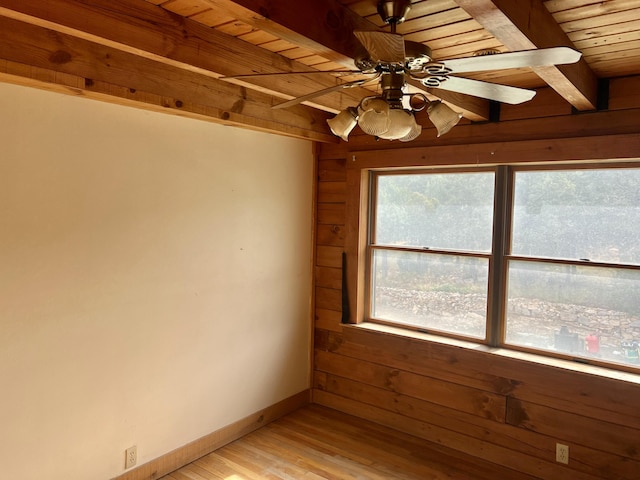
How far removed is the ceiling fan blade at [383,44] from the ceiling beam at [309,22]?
0.29 m

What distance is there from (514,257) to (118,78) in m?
2.65

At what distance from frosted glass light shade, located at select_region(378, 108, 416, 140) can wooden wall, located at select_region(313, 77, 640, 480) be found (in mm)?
1751

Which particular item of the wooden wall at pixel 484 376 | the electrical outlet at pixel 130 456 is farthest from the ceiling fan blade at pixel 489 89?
the electrical outlet at pixel 130 456

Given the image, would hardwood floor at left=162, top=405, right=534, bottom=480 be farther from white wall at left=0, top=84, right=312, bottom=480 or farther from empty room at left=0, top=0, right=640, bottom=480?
white wall at left=0, top=84, right=312, bottom=480

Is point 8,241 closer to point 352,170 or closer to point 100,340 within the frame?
point 100,340

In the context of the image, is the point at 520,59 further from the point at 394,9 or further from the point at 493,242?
the point at 493,242

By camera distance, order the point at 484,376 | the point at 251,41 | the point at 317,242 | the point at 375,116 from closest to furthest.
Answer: the point at 375,116 → the point at 251,41 → the point at 484,376 → the point at 317,242

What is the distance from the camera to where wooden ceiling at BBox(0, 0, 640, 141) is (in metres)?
1.65

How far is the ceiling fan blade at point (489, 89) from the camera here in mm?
1701

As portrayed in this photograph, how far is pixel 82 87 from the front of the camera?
91.6 inches

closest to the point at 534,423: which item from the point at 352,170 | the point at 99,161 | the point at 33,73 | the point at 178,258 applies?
the point at 352,170

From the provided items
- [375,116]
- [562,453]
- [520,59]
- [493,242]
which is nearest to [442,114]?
[375,116]

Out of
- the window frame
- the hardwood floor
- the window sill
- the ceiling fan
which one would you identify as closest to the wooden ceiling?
the ceiling fan

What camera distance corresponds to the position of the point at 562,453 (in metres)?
3.06
